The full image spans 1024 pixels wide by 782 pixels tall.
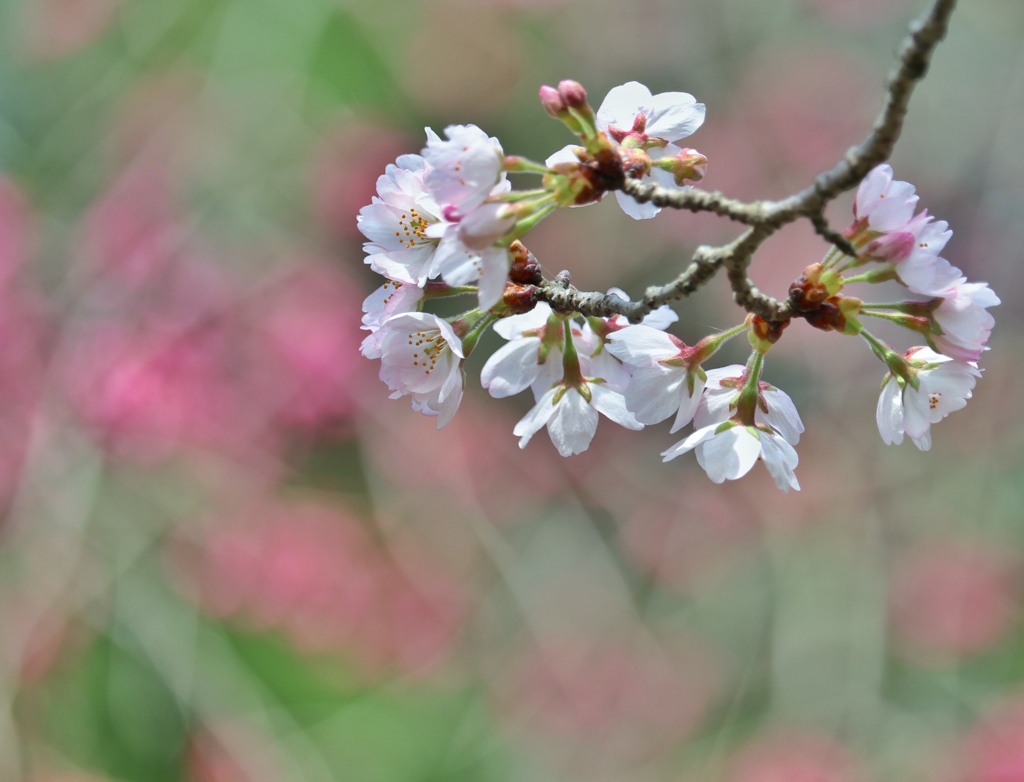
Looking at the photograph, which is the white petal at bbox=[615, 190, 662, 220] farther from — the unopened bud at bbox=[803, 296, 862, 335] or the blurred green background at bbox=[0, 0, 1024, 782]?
the blurred green background at bbox=[0, 0, 1024, 782]

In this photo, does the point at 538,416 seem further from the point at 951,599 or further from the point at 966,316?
the point at 951,599

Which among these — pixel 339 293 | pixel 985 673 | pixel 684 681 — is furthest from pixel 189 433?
pixel 985 673

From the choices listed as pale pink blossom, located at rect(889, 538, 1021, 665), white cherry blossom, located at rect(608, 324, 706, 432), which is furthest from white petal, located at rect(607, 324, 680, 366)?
pale pink blossom, located at rect(889, 538, 1021, 665)

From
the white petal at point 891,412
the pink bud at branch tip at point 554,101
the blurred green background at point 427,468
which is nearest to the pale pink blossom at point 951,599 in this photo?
the blurred green background at point 427,468

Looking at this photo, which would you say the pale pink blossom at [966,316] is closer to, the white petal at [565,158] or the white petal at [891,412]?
the white petal at [891,412]

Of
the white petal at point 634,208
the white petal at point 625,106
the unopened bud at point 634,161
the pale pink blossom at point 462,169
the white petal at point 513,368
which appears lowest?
the white petal at point 513,368

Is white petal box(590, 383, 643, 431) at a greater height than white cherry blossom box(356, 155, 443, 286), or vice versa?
white cherry blossom box(356, 155, 443, 286)

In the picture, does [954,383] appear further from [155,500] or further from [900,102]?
[155,500]

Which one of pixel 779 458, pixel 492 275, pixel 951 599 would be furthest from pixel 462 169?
pixel 951 599
